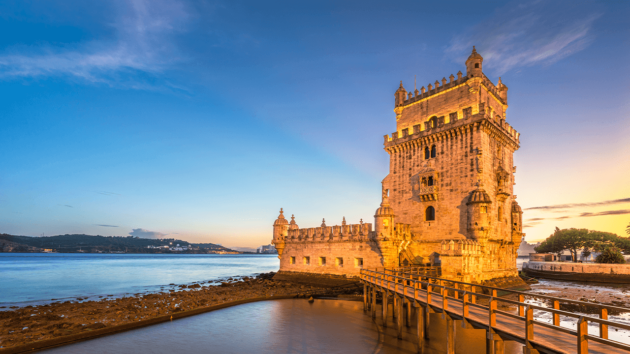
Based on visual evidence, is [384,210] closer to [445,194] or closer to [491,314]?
[445,194]

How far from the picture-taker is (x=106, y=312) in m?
22.8

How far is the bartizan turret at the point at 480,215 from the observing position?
26781mm

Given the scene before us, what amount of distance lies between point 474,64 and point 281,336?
91.4 feet

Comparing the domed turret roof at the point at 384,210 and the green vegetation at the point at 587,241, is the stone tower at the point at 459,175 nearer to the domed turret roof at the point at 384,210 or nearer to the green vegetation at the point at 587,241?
the domed turret roof at the point at 384,210

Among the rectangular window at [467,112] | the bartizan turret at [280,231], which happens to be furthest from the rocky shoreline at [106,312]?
the rectangular window at [467,112]

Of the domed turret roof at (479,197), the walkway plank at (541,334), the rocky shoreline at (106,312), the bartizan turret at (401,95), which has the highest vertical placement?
the bartizan turret at (401,95)

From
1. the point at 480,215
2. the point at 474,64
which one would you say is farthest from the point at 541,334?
the point at 474,64

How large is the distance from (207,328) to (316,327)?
636 cm

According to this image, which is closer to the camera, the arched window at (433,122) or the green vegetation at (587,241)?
the arched window at (433,122)

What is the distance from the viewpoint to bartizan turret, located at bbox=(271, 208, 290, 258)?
3903 centimetres

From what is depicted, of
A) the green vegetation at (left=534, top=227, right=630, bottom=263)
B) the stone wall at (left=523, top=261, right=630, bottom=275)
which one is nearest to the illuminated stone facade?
the stone wall at (left=523, top=261, right=630, bottom=275)

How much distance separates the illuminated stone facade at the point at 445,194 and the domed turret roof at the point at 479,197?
0.07ft

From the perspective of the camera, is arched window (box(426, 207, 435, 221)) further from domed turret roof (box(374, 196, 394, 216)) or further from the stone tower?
domed turret roof (box(374, 196, 394, 216))

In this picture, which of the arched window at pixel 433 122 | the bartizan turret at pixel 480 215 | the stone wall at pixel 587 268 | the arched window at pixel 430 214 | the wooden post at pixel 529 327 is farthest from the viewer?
the stone wall at pixel 587 268
